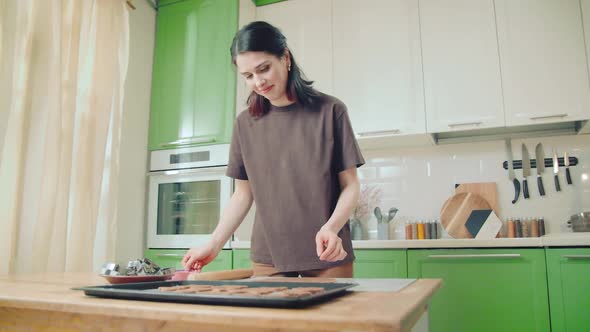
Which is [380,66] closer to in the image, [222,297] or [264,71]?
[264,71]

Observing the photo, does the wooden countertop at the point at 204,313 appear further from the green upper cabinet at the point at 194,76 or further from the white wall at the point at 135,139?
the green upper cabinet at the point at 194,76

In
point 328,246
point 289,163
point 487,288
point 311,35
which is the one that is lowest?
point 487,288

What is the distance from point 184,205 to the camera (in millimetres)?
2887

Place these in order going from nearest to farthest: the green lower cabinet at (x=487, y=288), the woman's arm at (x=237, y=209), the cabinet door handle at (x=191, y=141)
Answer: the woman's arm at (x=237, y=209) → the green lower cabinet at (x=487, y=288) → the cabinet door handle at (x=191, y=141)

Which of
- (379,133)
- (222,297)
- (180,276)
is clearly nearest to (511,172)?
(379,133)

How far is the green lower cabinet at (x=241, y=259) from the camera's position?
8.41ft

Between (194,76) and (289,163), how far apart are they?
1855mm

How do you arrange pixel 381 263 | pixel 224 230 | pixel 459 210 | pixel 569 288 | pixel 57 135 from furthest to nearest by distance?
pixel 459 210 → pixel 381 263 → pixel 57 135 → pixel 569 288 → pixel 224 230

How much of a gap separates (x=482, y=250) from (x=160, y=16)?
252 centimetres

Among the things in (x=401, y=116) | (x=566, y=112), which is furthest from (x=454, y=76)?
(x=566, y=112)

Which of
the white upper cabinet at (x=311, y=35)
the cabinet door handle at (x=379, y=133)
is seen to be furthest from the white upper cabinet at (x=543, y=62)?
the white upper cabinet at (x=311, y=35)

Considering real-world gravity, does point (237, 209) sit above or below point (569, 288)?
above

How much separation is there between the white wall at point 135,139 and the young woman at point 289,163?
1.57 metres

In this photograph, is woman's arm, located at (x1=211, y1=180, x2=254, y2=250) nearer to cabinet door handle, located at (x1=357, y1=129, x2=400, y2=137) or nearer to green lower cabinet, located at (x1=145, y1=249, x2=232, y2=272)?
green lower cabinet, located at (x1=145, y1=249, x2=232, y2=272)
